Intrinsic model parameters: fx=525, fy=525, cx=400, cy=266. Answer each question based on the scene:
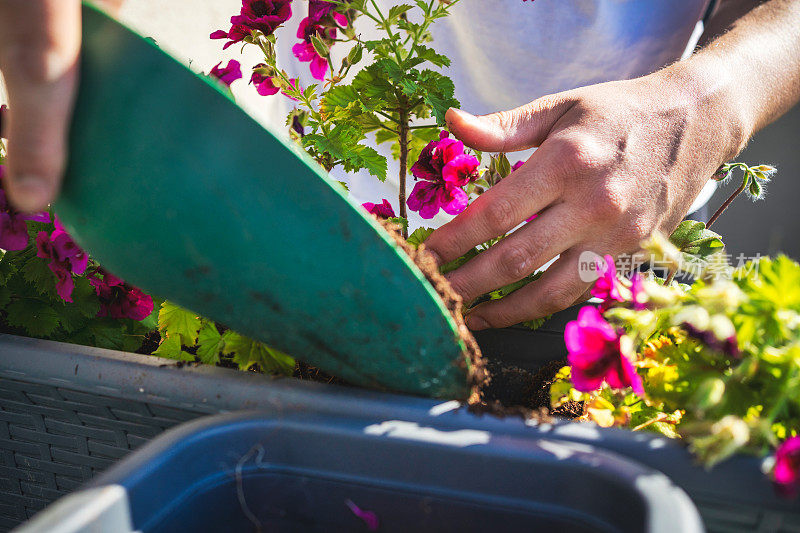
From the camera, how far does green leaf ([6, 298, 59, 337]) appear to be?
779 millimetres

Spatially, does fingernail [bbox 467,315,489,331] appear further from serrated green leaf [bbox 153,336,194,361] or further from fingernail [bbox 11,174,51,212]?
fingernail [bbox 11,174,51,212]

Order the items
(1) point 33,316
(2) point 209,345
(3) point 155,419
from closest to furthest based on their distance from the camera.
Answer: (3) point 155,419 < (2) point 209,345 < (1) point 33,316

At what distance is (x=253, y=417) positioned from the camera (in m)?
0.45

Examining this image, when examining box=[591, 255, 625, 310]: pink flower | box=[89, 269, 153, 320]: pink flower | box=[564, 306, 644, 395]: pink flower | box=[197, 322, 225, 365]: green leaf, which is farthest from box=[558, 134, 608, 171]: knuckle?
box=[89, 269, 153, 320]: pink flower

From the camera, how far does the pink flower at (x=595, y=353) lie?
0.47 meters

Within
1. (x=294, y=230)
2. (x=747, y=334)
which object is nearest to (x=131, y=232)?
(x=294, y=230)

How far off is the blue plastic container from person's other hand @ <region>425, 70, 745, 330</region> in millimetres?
342

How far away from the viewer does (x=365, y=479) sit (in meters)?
0.43

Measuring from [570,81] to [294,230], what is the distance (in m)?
1.10

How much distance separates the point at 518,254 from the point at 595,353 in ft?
0.88

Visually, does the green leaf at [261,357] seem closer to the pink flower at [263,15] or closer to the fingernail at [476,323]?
the fingernail at [476,323]

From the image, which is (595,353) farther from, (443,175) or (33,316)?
(33,316)

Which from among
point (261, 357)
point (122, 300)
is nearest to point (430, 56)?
point (261, 357)

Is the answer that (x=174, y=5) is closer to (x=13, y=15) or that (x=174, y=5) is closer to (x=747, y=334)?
(x=13, y=15)
